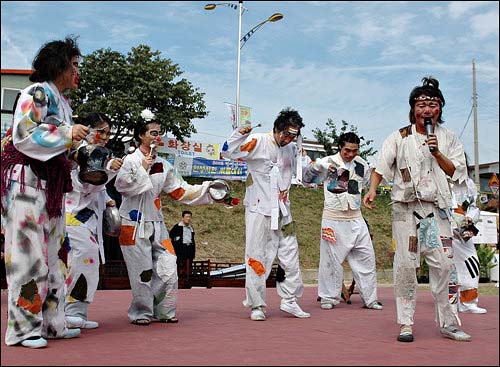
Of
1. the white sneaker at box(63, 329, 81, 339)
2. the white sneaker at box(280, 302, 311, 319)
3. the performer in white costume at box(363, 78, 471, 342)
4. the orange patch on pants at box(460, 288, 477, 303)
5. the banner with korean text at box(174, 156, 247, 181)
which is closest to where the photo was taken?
the white sneaker at box(63, 329, 81, 339)

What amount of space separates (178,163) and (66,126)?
2236 cm

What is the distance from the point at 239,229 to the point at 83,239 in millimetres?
16953

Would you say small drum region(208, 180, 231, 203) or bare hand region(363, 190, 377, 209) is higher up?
small drum region(208, 180, 231, 203)

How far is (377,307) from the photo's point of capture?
24.3ft

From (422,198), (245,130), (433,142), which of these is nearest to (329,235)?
(245,130)

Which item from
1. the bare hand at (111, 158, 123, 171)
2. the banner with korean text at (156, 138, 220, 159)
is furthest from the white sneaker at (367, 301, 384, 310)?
the banner with korean text at (156, 138, 220, 159)

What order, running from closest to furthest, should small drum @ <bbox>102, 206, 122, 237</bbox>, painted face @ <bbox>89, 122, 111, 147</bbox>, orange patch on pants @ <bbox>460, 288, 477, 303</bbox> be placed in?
painted face @ <bbox>89, 122, 111, 147</bbox>
small drum @ <bbox>102, 206, 122, 237</bbox>
orange patch on pants @ <bbox>460, 288, 477, 303</bbox>

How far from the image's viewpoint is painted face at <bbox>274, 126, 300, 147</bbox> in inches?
248

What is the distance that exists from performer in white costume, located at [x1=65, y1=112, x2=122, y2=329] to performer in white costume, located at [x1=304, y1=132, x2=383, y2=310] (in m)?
3.23

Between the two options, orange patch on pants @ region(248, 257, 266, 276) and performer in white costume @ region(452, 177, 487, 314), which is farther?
performer in white costume @ region(452, 177, 487, 314)

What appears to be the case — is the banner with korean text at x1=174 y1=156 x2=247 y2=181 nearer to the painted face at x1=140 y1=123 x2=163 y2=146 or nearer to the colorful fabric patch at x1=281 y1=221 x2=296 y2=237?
the colorful fabric patch at x1=281 y1=221 x2=296 y2=237

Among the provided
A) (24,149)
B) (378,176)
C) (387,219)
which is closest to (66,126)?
(24,149)

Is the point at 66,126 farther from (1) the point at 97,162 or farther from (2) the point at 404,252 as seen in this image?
(2) the point at 404,252

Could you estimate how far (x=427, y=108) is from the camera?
4.84 metres
